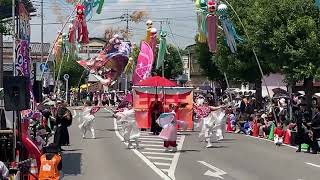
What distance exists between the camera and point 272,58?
33.8 metres

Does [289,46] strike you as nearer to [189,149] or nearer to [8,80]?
[189,149]

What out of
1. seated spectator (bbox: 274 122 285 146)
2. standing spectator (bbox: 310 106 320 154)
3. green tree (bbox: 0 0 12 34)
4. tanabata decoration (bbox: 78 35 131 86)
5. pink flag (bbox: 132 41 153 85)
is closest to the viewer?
standing spectator (bbox: 310 106 320 154)

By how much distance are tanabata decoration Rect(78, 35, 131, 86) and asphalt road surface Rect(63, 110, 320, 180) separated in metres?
21.4

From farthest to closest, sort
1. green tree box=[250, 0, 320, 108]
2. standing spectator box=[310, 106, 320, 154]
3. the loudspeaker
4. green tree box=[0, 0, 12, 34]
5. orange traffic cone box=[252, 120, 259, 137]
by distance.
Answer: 1. orange traffic cone box=[252, 120, 259, 137]
2. green tree box=[250, 0, 320, 108]
3. green tree box=[0, 0, 12, 34]
4. standing spectator box=[310, 106, 320, 154]
5. the loudspeaker

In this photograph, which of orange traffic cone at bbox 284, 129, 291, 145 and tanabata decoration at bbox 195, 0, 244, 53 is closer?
orange traffic cone at bbox 284, 129, 291, 145

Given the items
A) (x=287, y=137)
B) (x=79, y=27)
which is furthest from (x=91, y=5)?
(x=287, y=137)

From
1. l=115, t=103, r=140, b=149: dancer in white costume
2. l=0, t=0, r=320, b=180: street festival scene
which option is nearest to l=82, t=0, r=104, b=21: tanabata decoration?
l=0, t=0, r=320, b=180: street festival scene

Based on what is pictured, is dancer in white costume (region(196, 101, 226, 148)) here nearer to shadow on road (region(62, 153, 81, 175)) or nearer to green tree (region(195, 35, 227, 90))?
shadow on road (region(62, 153, 81, 175))

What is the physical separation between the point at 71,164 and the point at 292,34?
15.3 metres

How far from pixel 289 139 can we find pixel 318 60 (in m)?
5.66

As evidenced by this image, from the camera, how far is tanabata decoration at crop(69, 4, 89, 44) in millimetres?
39500

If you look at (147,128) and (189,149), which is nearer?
(189,149)

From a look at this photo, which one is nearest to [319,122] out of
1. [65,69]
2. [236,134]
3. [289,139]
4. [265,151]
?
[265,151]

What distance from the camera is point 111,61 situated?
49.6 meters
